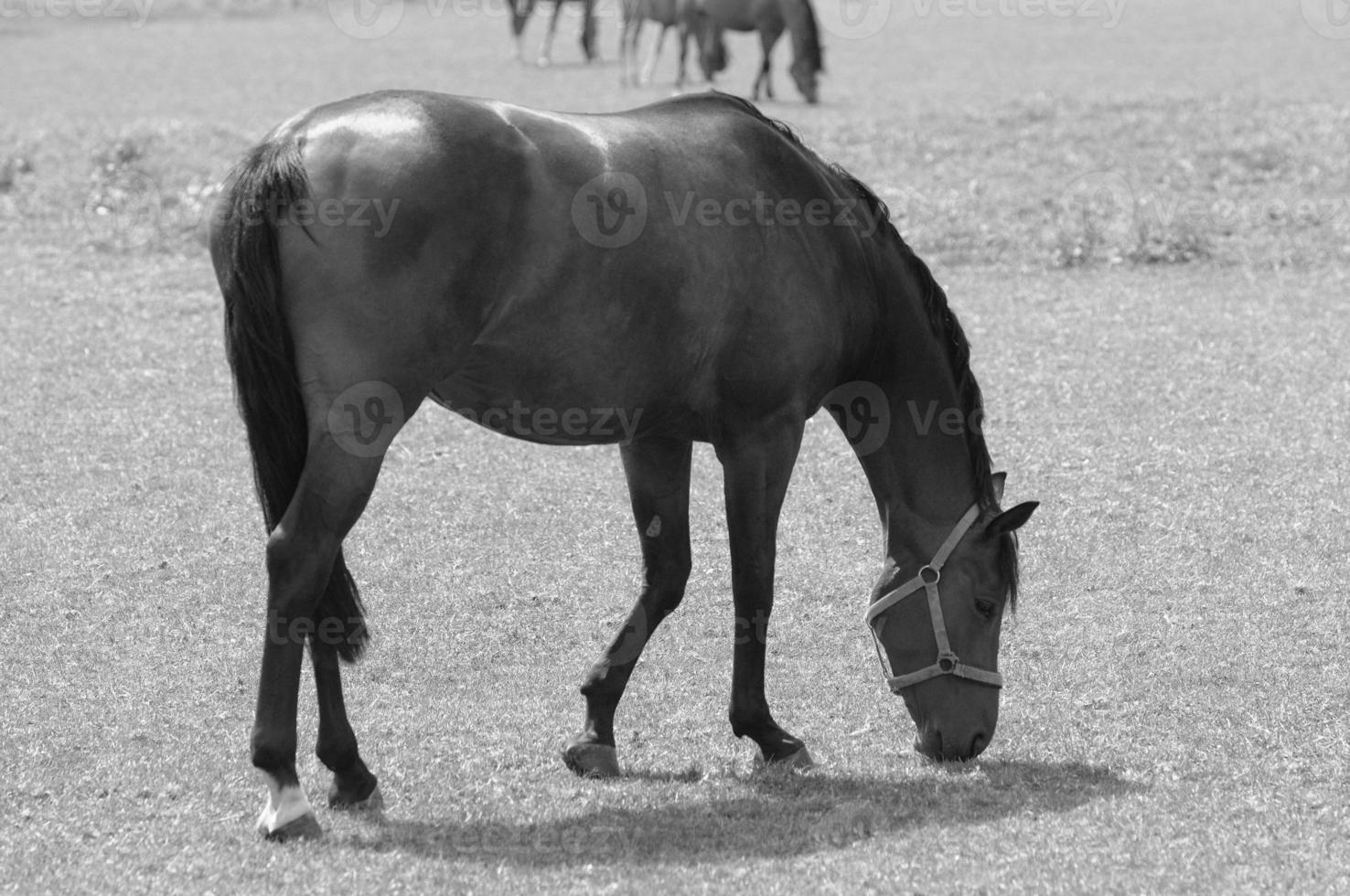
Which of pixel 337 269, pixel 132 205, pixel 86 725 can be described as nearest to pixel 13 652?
pixel 86 725

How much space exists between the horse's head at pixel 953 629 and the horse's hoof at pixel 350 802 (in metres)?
1.82

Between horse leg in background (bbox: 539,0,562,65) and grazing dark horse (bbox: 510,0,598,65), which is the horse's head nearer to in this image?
horse leg in background (bbox: 539,0,562,65)

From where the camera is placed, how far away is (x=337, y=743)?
16.4ft

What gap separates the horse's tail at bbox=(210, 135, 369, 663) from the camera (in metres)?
4.65

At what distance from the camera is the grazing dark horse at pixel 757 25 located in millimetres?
23500

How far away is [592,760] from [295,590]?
52.6 inches

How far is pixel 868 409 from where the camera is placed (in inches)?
230

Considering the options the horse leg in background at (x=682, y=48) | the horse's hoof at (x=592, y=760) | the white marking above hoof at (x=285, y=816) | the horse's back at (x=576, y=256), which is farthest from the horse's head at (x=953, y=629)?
the horse leg in background at (x=682, y=48)

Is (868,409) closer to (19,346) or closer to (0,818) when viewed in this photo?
(0,818)

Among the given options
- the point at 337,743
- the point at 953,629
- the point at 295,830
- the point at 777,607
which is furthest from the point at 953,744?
the point at 295,830

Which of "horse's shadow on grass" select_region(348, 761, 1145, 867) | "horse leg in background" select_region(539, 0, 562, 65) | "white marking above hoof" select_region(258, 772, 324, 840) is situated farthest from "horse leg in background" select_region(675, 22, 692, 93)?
"white marking above hoof" select_region(258, 772, 324, 840)

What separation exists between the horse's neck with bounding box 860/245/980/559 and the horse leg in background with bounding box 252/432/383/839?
1.94m

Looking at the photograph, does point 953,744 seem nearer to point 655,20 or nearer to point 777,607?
point 777,607

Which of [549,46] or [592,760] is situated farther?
[549,46]
